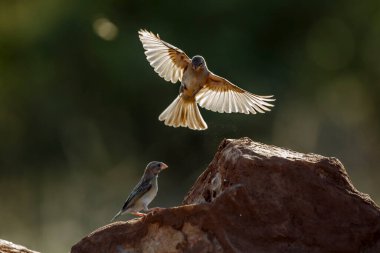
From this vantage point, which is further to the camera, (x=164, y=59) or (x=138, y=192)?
(x=164, y=59)

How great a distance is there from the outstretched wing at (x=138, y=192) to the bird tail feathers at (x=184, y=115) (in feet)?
5.42

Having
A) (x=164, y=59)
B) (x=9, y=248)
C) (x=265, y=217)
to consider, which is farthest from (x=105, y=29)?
(x=265, y=217)

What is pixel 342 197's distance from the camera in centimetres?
584

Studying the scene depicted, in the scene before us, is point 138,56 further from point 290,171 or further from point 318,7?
point 290,171

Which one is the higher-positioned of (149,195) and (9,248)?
(149,195)

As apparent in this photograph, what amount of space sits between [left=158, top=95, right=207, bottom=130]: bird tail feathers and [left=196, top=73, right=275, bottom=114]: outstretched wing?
6.2 inches

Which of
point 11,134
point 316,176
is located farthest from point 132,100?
point 316,176

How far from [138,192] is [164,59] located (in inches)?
87.2

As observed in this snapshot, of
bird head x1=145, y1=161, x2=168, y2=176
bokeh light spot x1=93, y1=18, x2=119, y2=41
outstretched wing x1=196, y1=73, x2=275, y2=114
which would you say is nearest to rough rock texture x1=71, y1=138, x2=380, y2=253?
bird head x1=145, y1=161, x2=168, y2=176

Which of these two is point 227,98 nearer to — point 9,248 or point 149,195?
point 149,195

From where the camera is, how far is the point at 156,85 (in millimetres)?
18500

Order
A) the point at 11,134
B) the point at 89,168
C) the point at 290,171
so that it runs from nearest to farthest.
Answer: the point at 290,171, the point at 89,168, the point at 11,134

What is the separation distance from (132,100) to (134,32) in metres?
1.34

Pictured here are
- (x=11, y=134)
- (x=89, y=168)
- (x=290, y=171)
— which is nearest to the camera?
(x=290, y=171)
